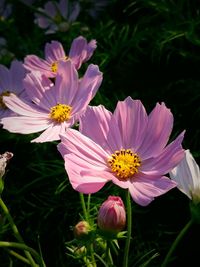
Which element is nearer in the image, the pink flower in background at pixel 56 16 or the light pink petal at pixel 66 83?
the light pink petal at pixel 66 83

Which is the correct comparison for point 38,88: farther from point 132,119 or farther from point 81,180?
point 81,180

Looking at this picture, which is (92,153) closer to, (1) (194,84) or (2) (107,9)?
(1) (194,84)

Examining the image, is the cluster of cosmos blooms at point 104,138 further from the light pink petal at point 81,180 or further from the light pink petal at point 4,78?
the light pink petal at point 4,78

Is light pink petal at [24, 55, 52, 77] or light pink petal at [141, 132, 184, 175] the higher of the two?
light pink petal at [24, 55, 52, 77]

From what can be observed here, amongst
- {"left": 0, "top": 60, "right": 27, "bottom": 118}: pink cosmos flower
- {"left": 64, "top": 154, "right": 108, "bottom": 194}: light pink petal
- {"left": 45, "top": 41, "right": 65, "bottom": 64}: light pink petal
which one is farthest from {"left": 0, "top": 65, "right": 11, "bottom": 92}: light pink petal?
{"left": 64, "top": 154, "right": 108, "bottom": 194}: light pink petal

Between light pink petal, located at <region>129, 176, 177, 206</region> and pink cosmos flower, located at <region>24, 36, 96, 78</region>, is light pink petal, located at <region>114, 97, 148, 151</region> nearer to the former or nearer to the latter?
light pink petal, located at <region>129, 176, 177, 206</region>

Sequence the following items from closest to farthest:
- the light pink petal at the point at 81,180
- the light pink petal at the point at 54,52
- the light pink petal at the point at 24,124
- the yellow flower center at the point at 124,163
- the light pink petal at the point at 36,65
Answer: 1. the light pink petal at the point at 81,180
2. the yellow flower center at the point at 124,163
3. the light pink petal at the point at 24,124
4. the light pink petal at the point at 36,65
5. the light pink petal at the point at 54,52

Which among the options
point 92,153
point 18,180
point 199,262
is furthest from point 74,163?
point 18,180

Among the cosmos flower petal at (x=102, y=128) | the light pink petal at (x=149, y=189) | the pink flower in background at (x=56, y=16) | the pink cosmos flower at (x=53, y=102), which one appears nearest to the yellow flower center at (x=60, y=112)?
the pink cosmos flower at (x=53, y=102)
